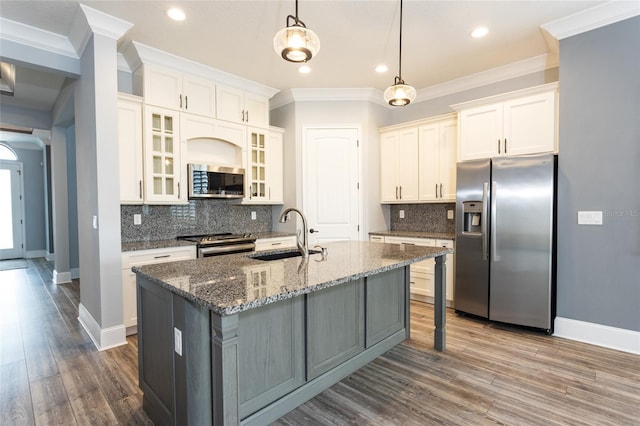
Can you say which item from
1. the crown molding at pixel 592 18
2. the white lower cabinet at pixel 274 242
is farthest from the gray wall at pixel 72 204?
the crown molding at pixel 592 18

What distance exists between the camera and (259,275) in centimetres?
172

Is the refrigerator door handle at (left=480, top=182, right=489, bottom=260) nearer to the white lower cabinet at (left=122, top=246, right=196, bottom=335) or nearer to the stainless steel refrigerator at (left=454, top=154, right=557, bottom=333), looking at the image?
the stainless steel refrigerator at (left=454, top=154, right=557, bottom=333)

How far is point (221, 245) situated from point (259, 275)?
206cm

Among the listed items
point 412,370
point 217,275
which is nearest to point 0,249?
point 217,275

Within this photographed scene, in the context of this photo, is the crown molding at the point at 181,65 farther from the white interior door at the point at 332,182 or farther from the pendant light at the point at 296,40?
the pendant light at the point at 296,40

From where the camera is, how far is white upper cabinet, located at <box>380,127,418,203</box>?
4.47m

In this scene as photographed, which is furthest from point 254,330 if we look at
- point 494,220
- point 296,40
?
point 494,220

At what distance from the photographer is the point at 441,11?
275 centimetres

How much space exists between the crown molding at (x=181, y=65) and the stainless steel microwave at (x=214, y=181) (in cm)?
109

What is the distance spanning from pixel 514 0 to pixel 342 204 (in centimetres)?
286

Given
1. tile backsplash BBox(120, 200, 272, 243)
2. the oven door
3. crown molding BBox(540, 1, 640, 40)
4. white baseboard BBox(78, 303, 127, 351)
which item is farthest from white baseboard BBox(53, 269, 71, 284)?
crown molding BBox(540, 1, 640, 40)

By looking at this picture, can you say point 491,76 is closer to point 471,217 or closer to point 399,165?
point 399,165

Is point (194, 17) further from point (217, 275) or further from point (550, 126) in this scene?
point (550, 126)

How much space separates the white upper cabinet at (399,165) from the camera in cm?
447
